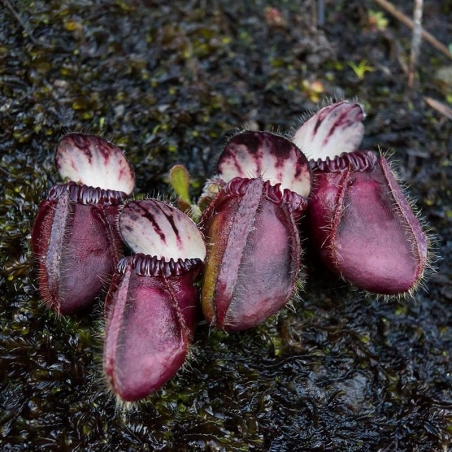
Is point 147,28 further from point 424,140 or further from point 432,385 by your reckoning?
point 432,385

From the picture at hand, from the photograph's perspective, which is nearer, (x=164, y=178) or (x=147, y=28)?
(x=164, y=178)

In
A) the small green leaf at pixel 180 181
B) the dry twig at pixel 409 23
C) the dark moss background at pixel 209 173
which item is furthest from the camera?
the dry twig at pixel 409 23

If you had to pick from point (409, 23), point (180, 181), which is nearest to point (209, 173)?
point (180, 181)

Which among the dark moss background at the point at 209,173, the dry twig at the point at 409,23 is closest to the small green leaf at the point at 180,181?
the dark moss background at the point at 209,173

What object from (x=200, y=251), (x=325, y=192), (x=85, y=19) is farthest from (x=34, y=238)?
(x=85, y=19)

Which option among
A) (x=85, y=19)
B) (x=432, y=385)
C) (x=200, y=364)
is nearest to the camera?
(x=200, y=364)

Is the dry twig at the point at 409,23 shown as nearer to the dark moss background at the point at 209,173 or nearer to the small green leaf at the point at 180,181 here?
the dark moss background at the point at 209,173

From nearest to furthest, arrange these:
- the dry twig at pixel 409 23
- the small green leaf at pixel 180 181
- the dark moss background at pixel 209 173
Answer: the dark moss background at pixel 209 173, the small green leaf at pixel 180 181, the dry twig at pixel 409 23

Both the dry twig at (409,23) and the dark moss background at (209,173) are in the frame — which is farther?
the dry twig at (409,23)
